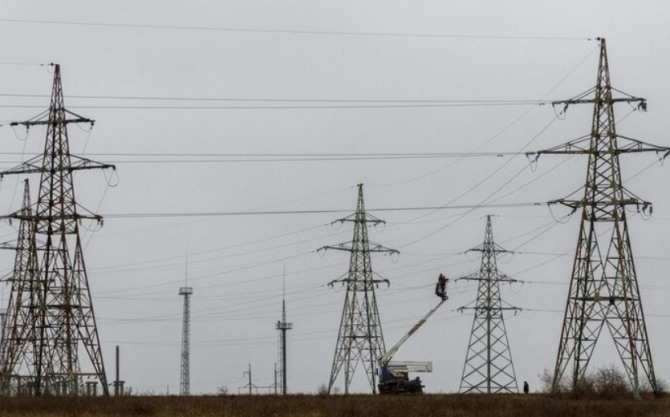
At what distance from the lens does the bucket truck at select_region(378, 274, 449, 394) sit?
303ft

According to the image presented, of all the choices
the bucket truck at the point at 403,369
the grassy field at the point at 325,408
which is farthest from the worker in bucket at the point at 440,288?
the grassy field at the point at 325,408

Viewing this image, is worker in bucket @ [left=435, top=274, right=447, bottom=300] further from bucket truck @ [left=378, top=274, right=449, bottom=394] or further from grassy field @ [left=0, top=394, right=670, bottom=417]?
grassy field @ [left=0, top=394, right=670, bottom=417]

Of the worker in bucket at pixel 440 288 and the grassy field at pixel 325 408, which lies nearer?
the grassy field at pixel 325 408

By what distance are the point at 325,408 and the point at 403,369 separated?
38.2 meters

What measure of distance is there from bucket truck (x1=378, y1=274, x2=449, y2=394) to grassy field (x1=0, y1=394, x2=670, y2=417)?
26771mm

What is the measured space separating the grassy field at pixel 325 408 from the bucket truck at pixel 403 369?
26.8m

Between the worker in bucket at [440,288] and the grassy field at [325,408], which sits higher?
the worker in bucket at [440,288]

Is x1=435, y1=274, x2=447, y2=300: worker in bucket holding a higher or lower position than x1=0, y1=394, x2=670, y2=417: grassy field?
higher

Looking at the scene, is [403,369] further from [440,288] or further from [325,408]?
[325,408]

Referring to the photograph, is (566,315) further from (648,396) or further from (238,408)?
(238,408)

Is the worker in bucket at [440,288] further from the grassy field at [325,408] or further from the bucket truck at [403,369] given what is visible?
the grassy field at [325,408]

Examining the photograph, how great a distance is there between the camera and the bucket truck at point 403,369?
3632 inches

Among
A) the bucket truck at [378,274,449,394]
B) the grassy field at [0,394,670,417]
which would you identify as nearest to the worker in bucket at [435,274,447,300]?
the bucket truck at [378,274,449,394]

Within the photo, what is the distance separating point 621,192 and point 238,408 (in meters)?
24.8
